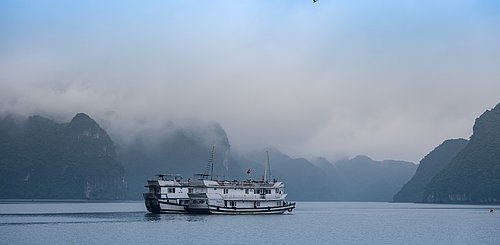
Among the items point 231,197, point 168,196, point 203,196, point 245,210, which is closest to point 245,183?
point 231,197

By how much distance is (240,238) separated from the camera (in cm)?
7812

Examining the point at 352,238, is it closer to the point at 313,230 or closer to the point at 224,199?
the point at 313,230

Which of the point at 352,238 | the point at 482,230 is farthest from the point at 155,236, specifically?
the point at 482,230

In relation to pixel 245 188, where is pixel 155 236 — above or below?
below

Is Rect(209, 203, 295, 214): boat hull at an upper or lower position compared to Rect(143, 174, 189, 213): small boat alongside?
lower

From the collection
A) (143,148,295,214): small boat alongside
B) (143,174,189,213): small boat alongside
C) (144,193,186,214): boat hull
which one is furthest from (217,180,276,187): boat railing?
(144,193,186,214): boat hull

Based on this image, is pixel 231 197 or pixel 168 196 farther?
pixel 231 197

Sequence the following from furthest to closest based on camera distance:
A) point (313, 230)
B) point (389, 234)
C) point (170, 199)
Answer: point (170, 199) → point (313, 230) → point (389, 234)

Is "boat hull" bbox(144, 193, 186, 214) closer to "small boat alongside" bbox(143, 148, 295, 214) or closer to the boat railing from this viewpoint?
"small boat alongside" bbox(143, 148, 295, 214)

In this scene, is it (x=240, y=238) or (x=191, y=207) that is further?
(x=191, y=207)

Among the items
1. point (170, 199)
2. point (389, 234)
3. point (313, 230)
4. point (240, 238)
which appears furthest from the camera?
point (170, 199)

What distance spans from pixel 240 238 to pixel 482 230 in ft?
124

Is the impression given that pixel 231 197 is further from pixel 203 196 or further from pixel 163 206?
pixel 163 206

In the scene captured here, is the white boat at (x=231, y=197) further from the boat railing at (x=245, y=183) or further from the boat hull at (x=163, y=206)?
the boat hull at (x=163, y=206)
